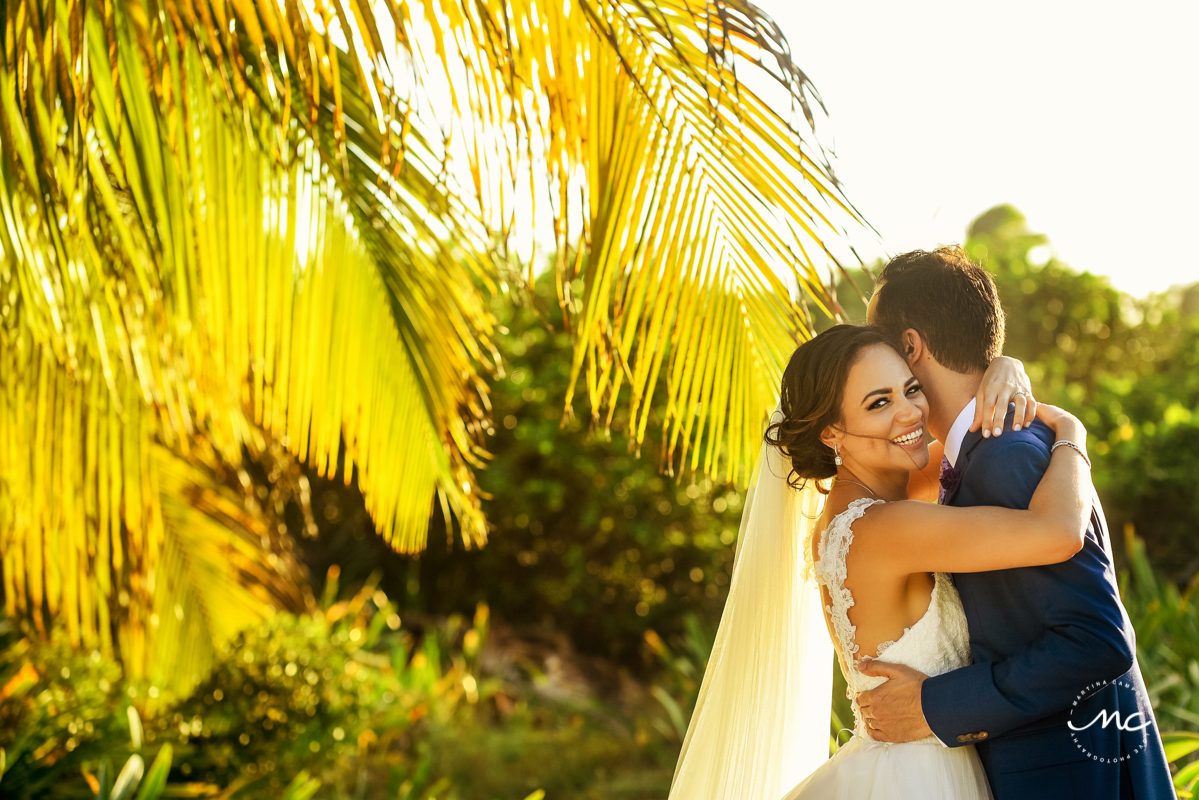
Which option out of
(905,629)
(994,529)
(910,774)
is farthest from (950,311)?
(910,774)

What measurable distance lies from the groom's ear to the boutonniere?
261 millimetres

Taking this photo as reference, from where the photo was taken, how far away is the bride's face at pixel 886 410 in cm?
196

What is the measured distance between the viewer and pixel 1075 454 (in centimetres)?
178

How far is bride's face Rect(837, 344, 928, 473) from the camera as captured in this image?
1956 millimetres

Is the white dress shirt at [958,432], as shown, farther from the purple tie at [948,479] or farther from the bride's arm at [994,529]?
the bride's arm at [994,529]

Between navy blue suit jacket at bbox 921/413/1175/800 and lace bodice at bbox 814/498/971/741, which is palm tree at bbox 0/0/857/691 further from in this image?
navy blue suit jacket at bbox 921/413/1175/800

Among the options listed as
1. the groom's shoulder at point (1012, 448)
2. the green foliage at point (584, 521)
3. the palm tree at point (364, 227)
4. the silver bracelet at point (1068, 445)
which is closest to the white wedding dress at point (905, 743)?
the groom's shoulder at point (1012, 448)

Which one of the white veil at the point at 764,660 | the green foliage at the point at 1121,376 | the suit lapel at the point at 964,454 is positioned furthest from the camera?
the green foliage at the point at 1121,376

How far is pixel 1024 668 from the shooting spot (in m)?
1.67

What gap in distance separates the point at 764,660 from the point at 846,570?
51 centimetres

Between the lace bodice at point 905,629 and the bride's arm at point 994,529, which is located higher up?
the bride's arm at point 994,529

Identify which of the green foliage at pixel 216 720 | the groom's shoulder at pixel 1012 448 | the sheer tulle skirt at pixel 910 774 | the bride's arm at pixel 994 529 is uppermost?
the groom's shoulder at pixel 1012 448

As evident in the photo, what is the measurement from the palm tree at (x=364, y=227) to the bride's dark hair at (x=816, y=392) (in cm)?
26

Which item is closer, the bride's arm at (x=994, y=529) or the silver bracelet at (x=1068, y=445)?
the bride's arm at (x=994, y=529)
